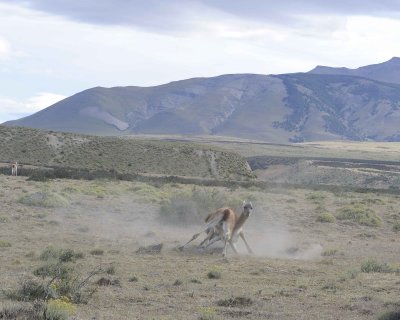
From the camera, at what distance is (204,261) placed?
1844 centimetres

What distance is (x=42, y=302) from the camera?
10.8 m

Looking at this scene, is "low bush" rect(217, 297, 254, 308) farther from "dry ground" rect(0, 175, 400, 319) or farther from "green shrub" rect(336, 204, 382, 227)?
"green shrub" rect(336, 204, 382, 227)

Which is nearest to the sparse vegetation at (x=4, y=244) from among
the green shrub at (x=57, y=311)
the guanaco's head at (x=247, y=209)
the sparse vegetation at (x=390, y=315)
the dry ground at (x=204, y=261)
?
the dry ground at (x=204, y=261)

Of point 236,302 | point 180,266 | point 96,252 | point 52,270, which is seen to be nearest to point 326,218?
point 96,252

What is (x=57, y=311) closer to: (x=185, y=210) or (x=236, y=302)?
(x=236, y=302)

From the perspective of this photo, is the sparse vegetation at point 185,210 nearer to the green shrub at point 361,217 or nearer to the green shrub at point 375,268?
the green shrub at point 361,217

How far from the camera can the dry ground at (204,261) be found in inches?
489

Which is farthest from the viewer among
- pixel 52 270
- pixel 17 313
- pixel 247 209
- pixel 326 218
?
Answer: pixel 326 218

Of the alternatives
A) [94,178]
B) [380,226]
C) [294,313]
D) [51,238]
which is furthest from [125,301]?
[94,178]

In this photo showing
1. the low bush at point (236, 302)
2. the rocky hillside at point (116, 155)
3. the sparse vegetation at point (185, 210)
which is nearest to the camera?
the low bush at point (236, 302)

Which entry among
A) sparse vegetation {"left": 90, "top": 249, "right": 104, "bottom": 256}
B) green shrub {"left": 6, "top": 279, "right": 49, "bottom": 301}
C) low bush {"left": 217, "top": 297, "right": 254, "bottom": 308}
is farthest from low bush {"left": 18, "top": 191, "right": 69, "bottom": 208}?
low bush {"left": 217, "top": 297, "right": 254, "bottom": 308}

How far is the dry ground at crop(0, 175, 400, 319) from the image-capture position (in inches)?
489

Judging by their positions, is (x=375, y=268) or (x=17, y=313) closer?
(x=17, y=313)

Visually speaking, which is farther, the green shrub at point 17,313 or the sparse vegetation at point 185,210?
the sparse vegetation at point 185,210
